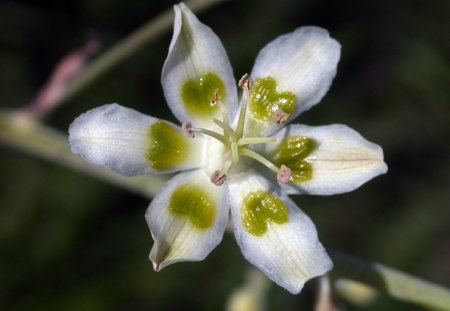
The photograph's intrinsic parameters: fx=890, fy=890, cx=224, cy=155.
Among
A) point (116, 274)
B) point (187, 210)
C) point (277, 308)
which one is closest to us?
point (187, 210)

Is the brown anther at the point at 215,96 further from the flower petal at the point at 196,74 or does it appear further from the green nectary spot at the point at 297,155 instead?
the green nectary spot at the point at 297,155

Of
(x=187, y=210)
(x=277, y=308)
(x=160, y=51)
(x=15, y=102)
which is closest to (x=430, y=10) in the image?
(x=160, y=51)

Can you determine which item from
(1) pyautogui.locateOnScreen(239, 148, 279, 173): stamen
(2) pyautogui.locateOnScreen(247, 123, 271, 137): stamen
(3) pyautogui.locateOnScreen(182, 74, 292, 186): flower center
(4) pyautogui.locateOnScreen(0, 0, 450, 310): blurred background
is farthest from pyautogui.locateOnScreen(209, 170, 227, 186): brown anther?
(4) pyautogui.locateOnScreen(0, 0, 450, 310): blurred background

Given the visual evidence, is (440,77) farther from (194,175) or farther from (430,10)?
(194,175)

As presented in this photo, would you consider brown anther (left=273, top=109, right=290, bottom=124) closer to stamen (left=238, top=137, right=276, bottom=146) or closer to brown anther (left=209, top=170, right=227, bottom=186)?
stamen (left=238, top=137, right=276, bottom=146)

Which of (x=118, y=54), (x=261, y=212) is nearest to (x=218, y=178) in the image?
(x=261, y=212)

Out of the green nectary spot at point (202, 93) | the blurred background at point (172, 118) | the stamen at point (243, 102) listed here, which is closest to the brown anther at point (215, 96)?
the green nectary spot at point (202, 93)
